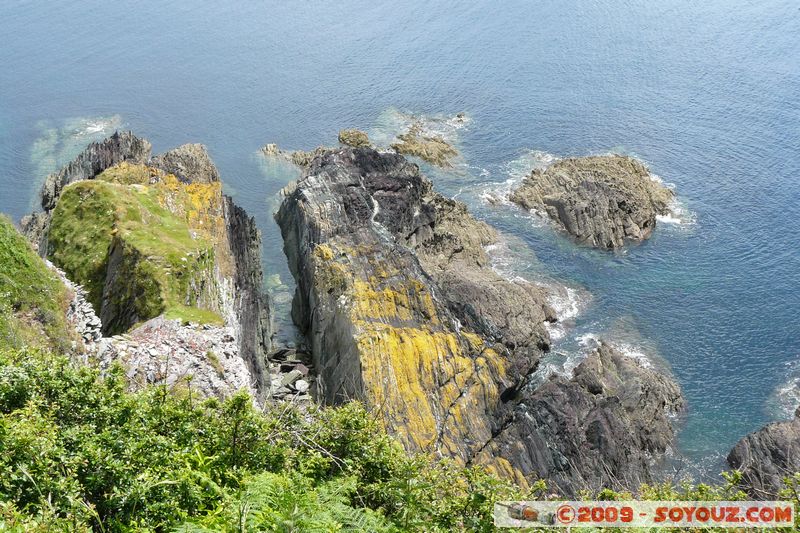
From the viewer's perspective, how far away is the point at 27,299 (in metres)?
30.6

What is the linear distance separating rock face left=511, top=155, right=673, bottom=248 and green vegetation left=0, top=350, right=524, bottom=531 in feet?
185

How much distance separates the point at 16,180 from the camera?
2975 inches

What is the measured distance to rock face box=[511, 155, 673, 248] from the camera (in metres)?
70.7

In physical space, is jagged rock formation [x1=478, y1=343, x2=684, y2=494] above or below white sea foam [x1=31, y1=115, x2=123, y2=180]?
below

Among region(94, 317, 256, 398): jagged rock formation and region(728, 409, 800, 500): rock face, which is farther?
region(728, 409, 800, 500): rock face

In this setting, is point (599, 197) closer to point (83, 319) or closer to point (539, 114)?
point (539, 114)

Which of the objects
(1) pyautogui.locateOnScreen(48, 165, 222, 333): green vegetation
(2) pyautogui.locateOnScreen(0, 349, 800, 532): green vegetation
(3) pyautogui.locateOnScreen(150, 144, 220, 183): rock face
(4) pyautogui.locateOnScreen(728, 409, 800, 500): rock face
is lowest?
(4) pyautogui.locateOnScreen(728, 409, 800, 500): rock face

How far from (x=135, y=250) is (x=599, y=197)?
5204cm

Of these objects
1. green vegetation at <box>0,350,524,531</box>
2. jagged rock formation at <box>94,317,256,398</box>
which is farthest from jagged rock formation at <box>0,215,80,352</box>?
green vegetation at <box>0,350,524,531</box>

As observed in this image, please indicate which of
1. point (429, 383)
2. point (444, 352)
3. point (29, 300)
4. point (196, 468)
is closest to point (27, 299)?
point (29, 300)

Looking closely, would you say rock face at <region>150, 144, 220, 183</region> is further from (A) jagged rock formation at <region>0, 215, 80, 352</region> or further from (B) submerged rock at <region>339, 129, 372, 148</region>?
(A) jagged rock formation at <region>0, 215, 80, 352</region>

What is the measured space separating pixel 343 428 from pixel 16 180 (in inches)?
2889

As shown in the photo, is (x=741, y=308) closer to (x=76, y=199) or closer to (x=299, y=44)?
(x=76, y=199)

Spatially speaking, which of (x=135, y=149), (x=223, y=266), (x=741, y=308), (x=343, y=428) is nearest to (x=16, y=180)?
(x=135, y=149)
